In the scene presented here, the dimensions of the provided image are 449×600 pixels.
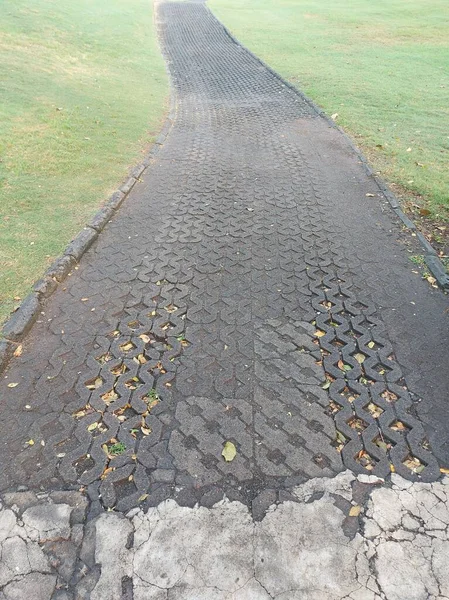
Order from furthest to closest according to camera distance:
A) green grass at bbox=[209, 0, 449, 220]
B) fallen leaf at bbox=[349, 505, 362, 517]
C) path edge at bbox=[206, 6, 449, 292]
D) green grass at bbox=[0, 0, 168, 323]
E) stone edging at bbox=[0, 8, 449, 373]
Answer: green grass at bbox=[209, 0, 449, 220]
green grass at bbox=[0, 0, 168, 323]
path edge at bbox=[206, 6, 449, 292]
stone edging at bbox=[0, 8, 449, 373]
fallen leaf at bbox=[349, 505, 362, 517]

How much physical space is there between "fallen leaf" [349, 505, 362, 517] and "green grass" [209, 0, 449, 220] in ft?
17.5

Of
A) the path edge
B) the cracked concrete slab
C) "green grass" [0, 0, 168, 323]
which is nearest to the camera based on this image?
the cracked concrete slab

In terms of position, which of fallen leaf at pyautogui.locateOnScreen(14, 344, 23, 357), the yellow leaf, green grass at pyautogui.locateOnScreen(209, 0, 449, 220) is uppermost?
green grass at pyautogui.locateOnScreen(209, 0, 449, 220)

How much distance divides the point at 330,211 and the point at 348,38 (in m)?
19.1

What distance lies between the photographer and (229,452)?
3373 millimetres

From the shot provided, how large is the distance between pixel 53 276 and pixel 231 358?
241 centimetres

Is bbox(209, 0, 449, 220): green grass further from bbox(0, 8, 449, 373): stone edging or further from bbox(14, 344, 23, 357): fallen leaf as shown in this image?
bbox(14, 344, 23, 357): fallen leaf

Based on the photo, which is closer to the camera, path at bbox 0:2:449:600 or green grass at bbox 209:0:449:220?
path at bbox 0:2:449:600

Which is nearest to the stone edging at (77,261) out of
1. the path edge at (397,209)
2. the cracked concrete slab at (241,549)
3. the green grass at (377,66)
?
the path edge at (397,209)

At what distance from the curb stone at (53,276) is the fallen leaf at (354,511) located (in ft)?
10.3

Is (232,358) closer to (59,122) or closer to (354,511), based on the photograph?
(354,511)

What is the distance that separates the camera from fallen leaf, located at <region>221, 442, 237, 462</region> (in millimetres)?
3331

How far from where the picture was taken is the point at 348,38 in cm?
2177

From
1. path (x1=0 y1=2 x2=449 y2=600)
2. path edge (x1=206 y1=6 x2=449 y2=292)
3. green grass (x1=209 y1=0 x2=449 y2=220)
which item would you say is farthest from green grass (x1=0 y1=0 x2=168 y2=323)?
green grass (x1=209 y1=0 x2=449 y2=220)
